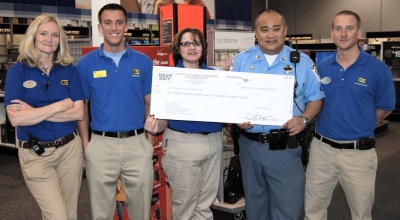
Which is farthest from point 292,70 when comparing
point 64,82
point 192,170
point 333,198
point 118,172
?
point 333,198

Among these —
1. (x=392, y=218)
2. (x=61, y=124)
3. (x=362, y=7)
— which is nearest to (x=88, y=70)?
(x=61, y=124)

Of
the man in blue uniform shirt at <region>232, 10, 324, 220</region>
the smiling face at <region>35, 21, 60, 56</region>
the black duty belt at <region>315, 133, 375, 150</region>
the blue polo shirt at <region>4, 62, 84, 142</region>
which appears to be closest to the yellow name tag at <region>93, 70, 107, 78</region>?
the blue polo shirt at <region>4, 62, 84, 142</region>

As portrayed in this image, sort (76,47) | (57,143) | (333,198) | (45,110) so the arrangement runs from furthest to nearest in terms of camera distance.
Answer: (76,47) → (333,198) → (57,143) → (45,110)

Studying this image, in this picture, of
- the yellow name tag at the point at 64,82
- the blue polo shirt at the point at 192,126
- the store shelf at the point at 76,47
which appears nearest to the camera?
the yellow name tag at the point at 64,82

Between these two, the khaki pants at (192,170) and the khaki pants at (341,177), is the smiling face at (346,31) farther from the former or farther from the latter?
the khaki pants at (192,170)

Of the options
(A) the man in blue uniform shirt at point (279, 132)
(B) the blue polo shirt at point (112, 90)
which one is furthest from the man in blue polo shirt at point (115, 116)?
(A) the man in blue uniform shirt at point (279, 132)

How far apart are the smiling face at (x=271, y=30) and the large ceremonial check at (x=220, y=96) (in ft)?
0.64

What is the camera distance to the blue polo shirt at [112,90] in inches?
114

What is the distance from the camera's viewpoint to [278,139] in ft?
9.39

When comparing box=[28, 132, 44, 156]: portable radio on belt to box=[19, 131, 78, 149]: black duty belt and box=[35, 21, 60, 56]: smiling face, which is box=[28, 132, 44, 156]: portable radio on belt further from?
box=[35, 21, 60, 56]: smiling face

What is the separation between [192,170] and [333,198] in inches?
106

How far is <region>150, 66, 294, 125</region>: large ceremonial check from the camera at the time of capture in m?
2.87

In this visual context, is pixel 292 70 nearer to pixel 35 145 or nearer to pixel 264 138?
pixel 264 138

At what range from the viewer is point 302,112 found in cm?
296
